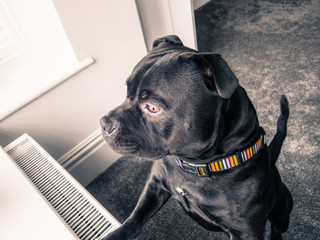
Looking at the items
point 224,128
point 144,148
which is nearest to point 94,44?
point 144,148

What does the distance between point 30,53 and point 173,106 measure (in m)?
1.04

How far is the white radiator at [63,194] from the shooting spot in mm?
854

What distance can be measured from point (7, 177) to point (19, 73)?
2.28ft

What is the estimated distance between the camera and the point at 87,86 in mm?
1534

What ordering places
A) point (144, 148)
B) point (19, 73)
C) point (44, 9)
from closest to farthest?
1. point (144, 148)
2. point (44, 9)
3. point (19, 73)

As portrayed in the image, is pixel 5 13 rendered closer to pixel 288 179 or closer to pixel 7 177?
pixel 7 177

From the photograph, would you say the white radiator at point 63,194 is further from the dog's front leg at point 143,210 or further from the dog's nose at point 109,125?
the dog's nose at point 109,125

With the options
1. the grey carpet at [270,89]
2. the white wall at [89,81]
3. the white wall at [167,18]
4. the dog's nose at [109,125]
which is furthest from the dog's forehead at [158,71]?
the white wall at [167,18]

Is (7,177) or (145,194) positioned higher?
(7,177)

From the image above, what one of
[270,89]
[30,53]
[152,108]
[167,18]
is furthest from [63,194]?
[270,89]

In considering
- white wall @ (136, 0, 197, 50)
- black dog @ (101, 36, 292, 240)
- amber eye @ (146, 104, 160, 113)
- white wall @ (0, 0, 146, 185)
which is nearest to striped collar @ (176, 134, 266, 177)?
black dog @ (101, 36, 292, 240)

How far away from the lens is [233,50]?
8.00 ft

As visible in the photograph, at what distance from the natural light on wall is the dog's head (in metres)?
0.63

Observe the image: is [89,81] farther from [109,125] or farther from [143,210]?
[143,210]
